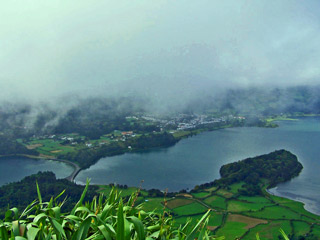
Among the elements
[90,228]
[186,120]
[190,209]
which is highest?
[90,228]

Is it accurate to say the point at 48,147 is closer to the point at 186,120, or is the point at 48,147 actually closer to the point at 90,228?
the point at 186,120

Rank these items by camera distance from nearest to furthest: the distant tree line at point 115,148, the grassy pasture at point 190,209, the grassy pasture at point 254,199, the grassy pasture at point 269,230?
the grassy pasture at point 269,230, the grassy pasture at point 190,209, the grassy pasture at point 254,199, the distant tree line at point 115,148

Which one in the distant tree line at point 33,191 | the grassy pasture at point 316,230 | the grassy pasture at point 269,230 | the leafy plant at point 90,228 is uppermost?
the leafy plant at point 90,228

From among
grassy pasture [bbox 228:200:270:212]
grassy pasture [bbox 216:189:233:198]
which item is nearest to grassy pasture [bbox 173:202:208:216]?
grassy pasture [bbox 228:200:270:212]

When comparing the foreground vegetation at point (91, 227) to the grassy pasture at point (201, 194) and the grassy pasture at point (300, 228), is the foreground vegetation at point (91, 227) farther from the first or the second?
the grassy pasture at point (201, 194)

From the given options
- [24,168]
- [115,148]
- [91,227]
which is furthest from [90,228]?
[115,148]

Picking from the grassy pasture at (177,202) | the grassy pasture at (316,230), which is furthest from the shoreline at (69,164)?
the grassy pasture at (316,230)
